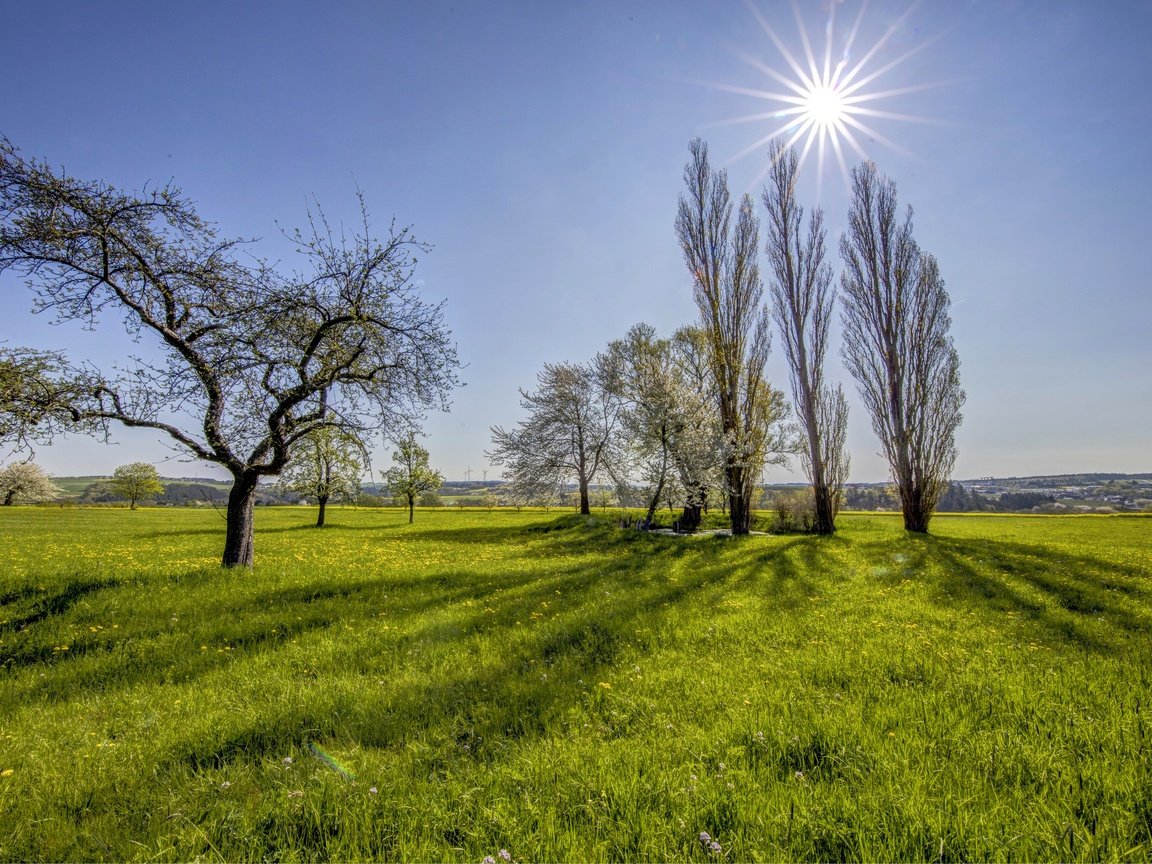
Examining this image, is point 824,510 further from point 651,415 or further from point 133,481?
point 133,481

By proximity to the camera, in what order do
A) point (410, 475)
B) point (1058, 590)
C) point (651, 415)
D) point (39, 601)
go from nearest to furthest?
point (39, 601) → point (1058, 590) → point (651, 415) → point (410, 475)

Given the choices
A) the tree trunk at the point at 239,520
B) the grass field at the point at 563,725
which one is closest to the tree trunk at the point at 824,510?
the grass field at the point at 563,725

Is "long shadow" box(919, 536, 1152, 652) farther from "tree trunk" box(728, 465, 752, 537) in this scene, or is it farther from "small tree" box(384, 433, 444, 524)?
"small tree" box(384, 433, 444, 524)

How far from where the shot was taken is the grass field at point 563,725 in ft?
8.07

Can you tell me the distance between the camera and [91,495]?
3285 inches

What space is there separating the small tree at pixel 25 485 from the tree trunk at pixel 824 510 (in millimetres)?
82631

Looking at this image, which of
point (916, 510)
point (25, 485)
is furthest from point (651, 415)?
point (25, 485)

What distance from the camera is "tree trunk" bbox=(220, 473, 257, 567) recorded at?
10.0m

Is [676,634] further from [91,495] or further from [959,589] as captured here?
[91,495]

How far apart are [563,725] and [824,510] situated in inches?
936

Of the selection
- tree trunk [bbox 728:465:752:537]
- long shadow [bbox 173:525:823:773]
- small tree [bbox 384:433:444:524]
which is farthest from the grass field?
small tree [bbox 384:433:444:524]

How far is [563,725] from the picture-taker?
3826 mm

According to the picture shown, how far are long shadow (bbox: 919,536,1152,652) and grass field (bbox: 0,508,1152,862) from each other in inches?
3.9

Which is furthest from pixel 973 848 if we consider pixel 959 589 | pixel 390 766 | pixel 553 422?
pixel 553 422
